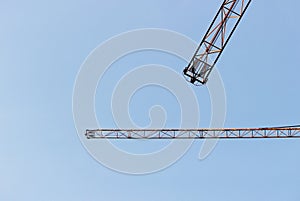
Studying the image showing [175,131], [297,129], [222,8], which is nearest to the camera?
[222,8]

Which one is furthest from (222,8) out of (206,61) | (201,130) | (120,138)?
(120,138)

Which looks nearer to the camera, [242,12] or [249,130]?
[242,12]

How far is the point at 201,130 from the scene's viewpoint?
1875 inches

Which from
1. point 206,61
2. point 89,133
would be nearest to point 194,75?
point 206,61

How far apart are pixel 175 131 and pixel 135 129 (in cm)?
419

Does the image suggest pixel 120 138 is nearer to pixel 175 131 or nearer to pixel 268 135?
pixel 175 131

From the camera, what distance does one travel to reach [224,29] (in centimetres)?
3478

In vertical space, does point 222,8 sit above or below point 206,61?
above

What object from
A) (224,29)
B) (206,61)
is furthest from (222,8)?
(206,61)

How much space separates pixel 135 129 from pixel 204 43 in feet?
52.5

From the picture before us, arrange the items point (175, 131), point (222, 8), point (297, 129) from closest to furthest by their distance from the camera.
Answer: point (222, 8) < point (297, 129) < point (175, 131)

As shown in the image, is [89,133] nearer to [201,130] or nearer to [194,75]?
[201,130]

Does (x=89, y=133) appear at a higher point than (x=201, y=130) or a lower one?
lower

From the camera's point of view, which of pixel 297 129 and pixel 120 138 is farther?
pixel 120 138
